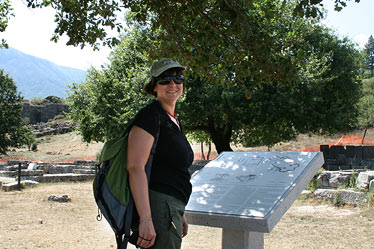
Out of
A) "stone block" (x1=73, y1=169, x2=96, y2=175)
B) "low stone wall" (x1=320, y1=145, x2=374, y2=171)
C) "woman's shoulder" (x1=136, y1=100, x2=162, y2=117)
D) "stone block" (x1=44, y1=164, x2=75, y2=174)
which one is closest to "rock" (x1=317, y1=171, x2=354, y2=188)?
"low stone wall" (x1=320, y1=145, x2=374, y2=171)

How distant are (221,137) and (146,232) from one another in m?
20.0

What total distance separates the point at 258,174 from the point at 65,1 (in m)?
4.44

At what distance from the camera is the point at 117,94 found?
64.6ft

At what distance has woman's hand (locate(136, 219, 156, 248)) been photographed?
8.07ft

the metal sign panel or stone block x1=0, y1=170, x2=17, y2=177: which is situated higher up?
the metal sign panel

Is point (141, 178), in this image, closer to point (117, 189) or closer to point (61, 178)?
point (117, 189)

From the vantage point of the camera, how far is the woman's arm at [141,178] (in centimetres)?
246

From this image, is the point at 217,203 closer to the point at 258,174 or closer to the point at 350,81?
the point at 258,174

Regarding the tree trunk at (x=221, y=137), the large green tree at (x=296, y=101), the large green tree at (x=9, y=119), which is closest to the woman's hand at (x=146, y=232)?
the large green tree at (x=296, y=101)

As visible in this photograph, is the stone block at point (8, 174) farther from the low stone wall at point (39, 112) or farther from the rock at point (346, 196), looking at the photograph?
the low stone wall at point (39, 112)

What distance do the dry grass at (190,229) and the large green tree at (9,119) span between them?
2387cm

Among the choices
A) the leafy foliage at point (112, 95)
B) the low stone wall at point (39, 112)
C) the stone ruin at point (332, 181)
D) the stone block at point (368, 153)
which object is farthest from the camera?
the low stone wall at point (39, 112)

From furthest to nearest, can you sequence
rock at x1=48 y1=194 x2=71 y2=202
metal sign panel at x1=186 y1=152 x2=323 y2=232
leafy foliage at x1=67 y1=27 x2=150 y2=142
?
leafy foliage at x1=67 y1=27 x2=150 y2=142 → rock at x1=48 y1=194 x2=71 y2=202 → metal sign panel at x1=186 y1=152 x2=323 y2=232

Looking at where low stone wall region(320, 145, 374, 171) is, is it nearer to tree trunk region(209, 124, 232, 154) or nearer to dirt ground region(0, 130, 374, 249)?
tree trunk region(209, 124, 232, 154)
